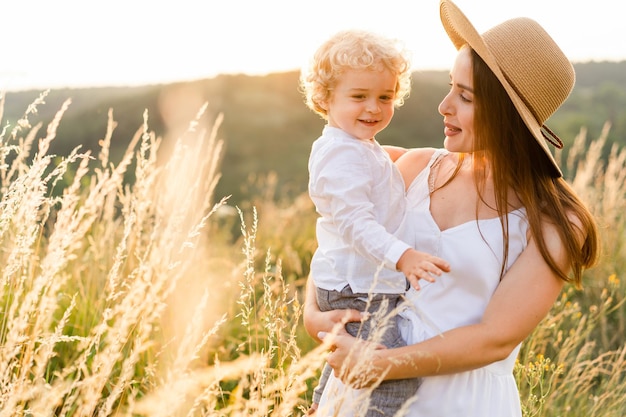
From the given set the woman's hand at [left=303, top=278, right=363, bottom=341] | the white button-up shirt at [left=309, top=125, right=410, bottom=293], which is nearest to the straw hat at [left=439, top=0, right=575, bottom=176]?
the white button-up shirt at [left=309, top=125, right=410, bottom=293]

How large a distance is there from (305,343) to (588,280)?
2507 mm

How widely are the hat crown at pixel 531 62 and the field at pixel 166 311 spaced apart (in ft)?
3.09

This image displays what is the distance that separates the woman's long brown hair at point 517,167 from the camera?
2176 millimetres

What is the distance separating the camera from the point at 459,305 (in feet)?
7.23

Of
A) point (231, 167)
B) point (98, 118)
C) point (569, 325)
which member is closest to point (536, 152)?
point (569, 325)

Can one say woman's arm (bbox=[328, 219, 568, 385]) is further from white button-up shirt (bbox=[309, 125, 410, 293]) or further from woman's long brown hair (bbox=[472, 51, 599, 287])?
white button-up shirt (bbox=[309, 125, 410, 293])

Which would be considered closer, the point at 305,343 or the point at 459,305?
the point at 459,305

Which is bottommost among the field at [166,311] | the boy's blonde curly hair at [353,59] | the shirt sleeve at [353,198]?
the field at [166,311]

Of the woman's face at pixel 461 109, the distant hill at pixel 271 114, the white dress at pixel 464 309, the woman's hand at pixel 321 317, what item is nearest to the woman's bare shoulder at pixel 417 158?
the woman's face at pixel 461 109

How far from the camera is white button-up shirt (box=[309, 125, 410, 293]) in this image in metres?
2.16

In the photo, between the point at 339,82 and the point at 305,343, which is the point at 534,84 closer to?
the point at 339,82

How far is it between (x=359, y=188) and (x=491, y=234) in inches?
17.7

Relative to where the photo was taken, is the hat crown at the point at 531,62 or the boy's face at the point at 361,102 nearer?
the hat crown at the point at 531,62

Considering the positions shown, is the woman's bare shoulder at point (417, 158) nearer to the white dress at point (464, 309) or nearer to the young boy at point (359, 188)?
the young boy at point (359, 188)
